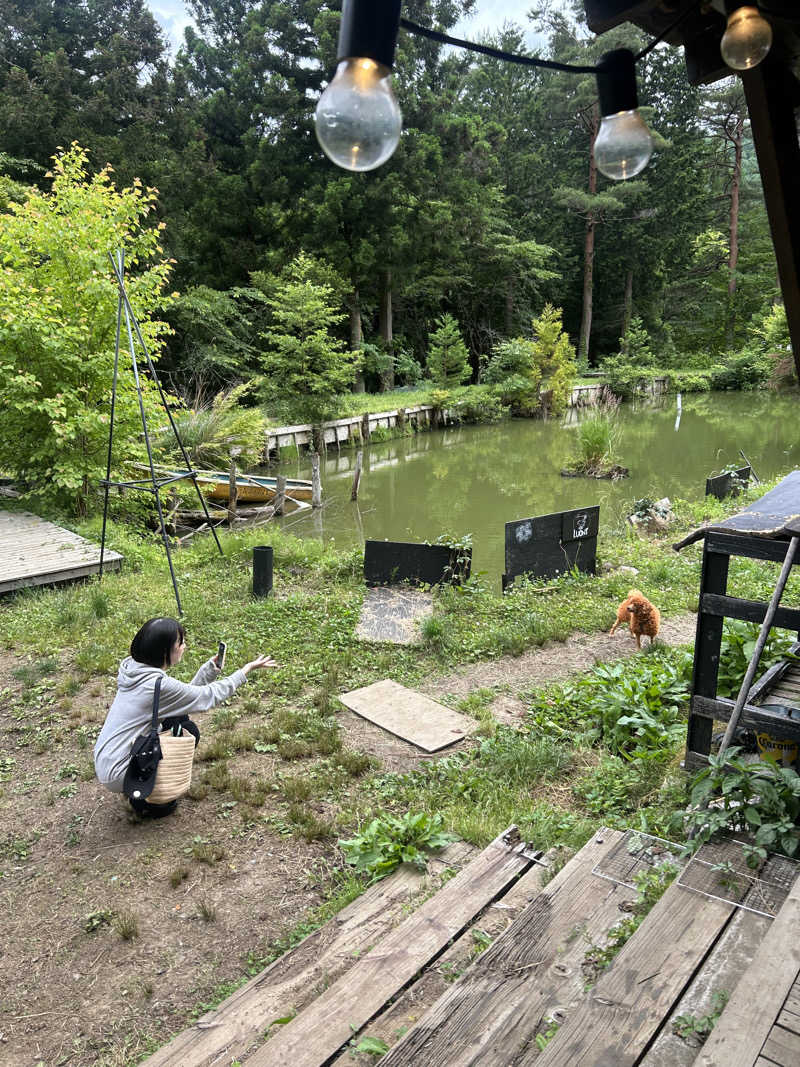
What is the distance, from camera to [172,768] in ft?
11.2

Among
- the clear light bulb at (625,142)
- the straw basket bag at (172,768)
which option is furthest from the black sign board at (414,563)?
the clear light bulb at (625,142)

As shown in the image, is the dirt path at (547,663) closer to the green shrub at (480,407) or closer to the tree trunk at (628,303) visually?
the green shrub at (480,407)

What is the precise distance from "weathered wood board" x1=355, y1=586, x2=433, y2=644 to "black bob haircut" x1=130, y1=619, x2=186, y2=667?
9.23 feet

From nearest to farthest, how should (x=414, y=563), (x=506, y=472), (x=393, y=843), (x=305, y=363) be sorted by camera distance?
(x=393, y=843) → (x=414, y=563) → (x=506, y=472) → (x=305, y=363)

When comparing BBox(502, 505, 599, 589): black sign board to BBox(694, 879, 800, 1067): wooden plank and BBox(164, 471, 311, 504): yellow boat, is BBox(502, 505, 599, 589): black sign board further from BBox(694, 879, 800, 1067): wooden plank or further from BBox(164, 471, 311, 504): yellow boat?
BBox(164, 471, 311, 504): yellow boat

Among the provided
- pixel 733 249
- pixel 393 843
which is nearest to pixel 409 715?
pixel 393 843

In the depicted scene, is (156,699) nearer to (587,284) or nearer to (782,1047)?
(782,1047)

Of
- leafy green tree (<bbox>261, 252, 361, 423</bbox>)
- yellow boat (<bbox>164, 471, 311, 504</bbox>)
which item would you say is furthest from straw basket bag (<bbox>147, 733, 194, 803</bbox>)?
leafy green tree (<bbox>261, 252, 361, 423</bbox>)

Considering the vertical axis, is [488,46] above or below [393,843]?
above

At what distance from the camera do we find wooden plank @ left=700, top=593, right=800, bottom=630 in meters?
2.93

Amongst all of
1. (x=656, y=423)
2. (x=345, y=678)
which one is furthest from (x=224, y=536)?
(x=656, y=423)

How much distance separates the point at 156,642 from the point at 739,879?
2.52 meters

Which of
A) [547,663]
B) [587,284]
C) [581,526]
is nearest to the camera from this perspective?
[547,663]

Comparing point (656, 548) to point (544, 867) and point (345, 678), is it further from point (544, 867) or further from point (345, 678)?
point (544, 867)
